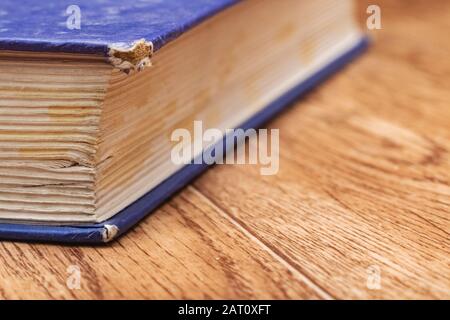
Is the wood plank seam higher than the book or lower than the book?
lower

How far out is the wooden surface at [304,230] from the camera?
39 centimetres

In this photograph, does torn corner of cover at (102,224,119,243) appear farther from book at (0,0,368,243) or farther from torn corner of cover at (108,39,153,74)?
torn corner of cover at (108,39,153,74)

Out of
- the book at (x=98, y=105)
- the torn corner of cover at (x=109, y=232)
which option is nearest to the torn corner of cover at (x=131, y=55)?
the book at (x=98, y=105)

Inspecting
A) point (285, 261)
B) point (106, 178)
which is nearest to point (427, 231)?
point (285, 261)

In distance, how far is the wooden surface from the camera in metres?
0.39

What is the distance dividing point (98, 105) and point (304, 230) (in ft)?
0.54

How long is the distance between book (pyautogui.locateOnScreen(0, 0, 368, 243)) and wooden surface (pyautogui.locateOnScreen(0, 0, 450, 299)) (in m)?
0.02

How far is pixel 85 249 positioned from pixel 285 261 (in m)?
0.13

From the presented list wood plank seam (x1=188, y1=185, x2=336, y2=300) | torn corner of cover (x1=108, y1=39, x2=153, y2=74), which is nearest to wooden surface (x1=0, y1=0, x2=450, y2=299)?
wood plank seam (x1=188, y1=185, x2=336, y2=300)

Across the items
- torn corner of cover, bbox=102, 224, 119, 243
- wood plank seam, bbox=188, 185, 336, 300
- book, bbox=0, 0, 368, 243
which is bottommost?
wood plank seam, bbox=188, 185, 336, 300

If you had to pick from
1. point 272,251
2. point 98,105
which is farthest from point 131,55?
point 272,251

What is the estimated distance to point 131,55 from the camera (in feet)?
1.31

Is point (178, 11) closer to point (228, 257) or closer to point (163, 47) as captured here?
point (163, 47)

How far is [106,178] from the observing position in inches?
17.3
